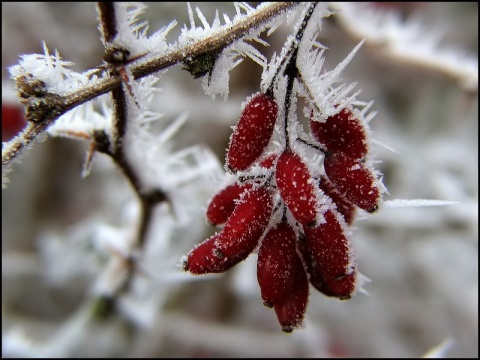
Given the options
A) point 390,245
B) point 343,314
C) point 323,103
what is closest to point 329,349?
point 343,314

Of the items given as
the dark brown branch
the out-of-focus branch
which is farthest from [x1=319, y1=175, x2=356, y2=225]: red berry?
the out-of-focus branch

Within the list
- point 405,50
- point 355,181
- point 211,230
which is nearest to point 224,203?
point 355,181

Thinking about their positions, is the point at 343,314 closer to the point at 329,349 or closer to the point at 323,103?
the point at 329,349

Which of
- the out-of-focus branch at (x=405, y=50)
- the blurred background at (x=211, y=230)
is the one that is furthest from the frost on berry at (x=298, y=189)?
the blurred background at (x=211, y=230)

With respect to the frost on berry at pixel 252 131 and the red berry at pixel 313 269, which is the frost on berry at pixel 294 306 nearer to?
the red berry at pixel 313 269

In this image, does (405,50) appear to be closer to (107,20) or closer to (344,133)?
(344,133)
